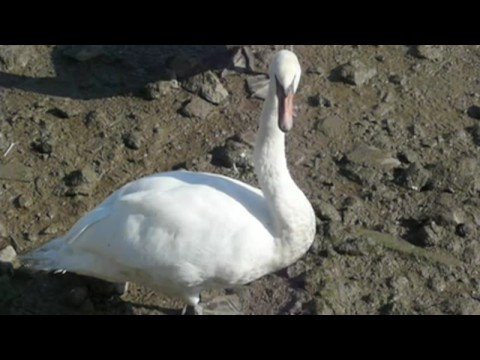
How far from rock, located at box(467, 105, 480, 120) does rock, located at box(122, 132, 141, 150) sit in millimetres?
2382

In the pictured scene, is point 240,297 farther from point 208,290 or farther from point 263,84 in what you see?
point 263,84

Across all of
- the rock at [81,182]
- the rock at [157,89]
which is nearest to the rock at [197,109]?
the rock at [157,89]

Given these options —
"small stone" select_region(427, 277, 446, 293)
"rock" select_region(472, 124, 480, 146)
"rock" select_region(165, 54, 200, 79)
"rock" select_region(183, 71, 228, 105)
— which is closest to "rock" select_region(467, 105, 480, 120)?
"rock" select_region(472, 124, 480, 146)

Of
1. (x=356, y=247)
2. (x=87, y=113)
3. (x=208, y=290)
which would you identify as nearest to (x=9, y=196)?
(x=87, y=113)

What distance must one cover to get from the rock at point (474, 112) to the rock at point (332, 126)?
0.92 metres

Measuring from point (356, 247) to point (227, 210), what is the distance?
1093 millimetres

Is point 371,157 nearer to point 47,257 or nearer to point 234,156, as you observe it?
point 234,156

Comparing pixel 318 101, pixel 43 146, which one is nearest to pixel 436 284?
pixel 318 101

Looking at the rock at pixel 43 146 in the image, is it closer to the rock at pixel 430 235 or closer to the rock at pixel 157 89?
the rock at pixel 157 89

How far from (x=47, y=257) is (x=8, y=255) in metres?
0.49

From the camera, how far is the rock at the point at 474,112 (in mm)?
6766

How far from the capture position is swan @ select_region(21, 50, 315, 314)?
16.0 ft

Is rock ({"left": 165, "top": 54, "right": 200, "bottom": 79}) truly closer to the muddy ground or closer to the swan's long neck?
the muddy ground

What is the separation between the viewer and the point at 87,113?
6.76 meters
